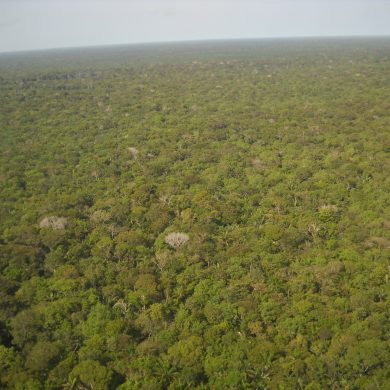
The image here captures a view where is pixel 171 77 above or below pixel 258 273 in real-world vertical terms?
above

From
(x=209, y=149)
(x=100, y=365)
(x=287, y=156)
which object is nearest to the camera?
(x=100, y=365)

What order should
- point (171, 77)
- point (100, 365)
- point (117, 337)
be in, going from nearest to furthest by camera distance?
point (100, 365), point (117, 337), point (171, 77)

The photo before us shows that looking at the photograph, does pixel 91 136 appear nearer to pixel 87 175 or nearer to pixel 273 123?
pixel 87 175

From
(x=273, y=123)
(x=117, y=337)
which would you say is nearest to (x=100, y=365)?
(x=117, y=337)

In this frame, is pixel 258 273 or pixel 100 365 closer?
pixel 100 365

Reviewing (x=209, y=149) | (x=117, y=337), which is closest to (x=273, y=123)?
(x=209, y=149)

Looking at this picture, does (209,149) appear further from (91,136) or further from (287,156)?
(91,136)
